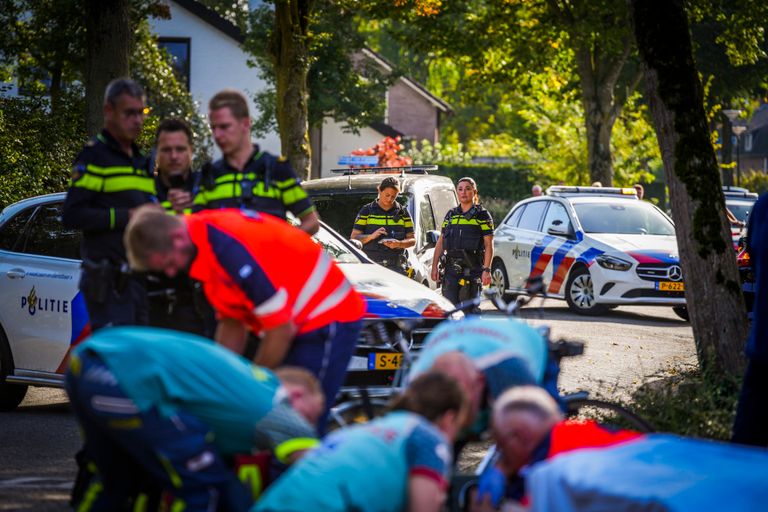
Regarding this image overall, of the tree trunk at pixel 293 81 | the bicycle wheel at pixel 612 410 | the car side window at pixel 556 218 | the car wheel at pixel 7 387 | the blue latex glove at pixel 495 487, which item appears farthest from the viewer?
the tree trunk at pixel 293 81

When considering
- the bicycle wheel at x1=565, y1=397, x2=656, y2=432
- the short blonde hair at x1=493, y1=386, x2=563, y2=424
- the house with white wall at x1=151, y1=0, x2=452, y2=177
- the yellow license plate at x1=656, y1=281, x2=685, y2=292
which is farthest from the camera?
the house with white wall at x1=151, y1=0, x2=452, y2=177

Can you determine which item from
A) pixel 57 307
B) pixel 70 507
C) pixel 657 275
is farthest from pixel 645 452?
pixel 657 275

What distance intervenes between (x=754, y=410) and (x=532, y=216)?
13733 mm

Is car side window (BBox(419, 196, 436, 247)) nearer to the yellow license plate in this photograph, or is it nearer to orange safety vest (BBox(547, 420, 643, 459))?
the yellow license plate

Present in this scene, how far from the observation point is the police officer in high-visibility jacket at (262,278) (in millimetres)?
4707

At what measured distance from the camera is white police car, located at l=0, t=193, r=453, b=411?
29.1 ft

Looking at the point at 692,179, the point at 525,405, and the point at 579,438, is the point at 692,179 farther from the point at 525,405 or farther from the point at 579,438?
the point at 525,405

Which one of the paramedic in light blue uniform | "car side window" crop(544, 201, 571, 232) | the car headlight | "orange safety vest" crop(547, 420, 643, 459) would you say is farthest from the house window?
the paramedic in light blue uniform

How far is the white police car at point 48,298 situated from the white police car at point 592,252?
8224mm

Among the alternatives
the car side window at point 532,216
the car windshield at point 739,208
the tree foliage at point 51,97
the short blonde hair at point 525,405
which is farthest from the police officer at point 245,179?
the car windshield at point 739,208

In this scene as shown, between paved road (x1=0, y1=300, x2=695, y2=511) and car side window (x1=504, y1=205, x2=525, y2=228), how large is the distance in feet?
4.74

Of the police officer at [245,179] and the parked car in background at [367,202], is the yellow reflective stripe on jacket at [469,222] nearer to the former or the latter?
the parked car in background at [367,202]

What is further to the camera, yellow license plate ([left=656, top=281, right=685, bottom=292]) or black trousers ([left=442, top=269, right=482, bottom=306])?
yellow license plate ([left=656, top=281, right=685, bottom=292])

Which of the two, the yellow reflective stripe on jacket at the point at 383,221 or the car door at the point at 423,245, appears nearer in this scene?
the yellow reflective stripe on jacket at the point at 383,221
